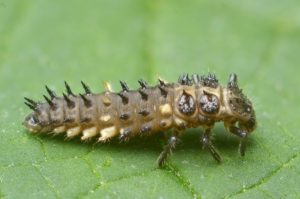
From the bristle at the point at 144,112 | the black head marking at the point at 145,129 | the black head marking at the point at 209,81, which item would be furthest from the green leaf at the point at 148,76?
the black head marking at the point at 209,81

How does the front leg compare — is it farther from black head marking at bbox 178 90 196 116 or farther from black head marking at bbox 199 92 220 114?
black head marking at bbox 199 92 220 114

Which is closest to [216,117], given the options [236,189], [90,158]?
[236,189]

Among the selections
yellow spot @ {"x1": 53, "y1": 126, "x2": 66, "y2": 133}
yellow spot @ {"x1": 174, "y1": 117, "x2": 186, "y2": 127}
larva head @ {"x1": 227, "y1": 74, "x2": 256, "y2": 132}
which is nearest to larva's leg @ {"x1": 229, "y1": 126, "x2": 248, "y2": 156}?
larva head @ {"x1": 227, "y1": 74, "x2": 256, "y2": 132}

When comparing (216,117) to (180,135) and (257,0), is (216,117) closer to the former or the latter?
(180,135)

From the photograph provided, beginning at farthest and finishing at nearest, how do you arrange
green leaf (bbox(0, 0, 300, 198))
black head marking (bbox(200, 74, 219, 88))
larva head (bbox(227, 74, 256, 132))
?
black head marking (bbox(200, 74, 219, 88)) < larva head (bbox(227, 74, 256, 132)) < green leaf (bbox(0, 0, 300, 198))

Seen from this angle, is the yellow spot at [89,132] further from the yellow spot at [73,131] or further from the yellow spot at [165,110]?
the yellow spot at [165,110]
